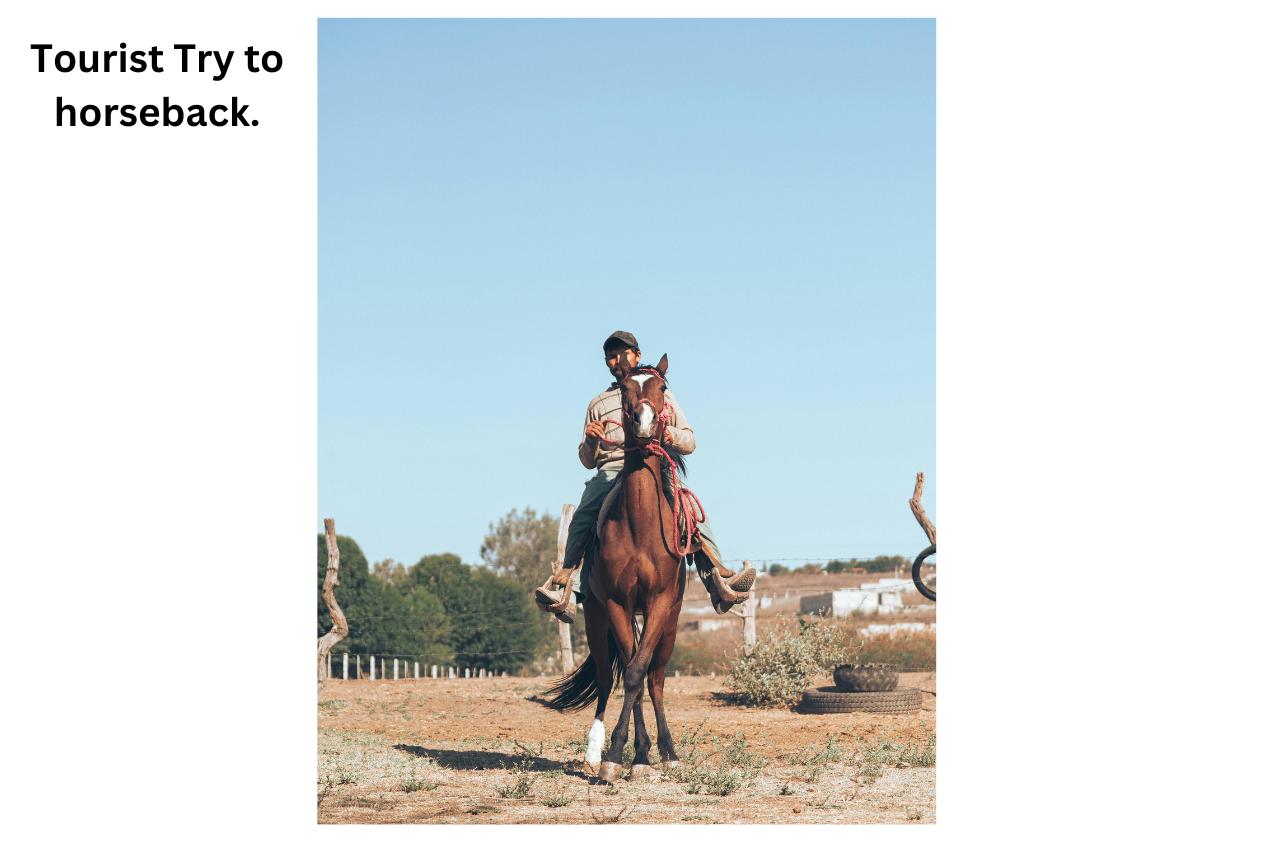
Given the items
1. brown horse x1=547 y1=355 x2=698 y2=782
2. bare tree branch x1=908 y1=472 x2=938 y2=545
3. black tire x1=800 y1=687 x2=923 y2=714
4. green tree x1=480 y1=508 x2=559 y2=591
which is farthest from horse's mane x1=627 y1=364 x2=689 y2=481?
green tree x1=480 y1=508 x2=559 y2=591

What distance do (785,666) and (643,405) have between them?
28.0 ft

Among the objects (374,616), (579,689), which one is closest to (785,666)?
(579,689)

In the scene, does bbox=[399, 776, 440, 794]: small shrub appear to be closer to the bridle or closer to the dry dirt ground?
the dry dirt ground

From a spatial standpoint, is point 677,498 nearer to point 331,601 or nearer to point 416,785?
point 416,785

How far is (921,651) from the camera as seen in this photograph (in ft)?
69.2

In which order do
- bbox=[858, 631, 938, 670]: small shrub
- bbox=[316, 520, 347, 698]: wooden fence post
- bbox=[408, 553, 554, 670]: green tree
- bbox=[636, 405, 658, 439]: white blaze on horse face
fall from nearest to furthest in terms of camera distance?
bbox=[636, 405, 658, 439]: white blaze on horse face → bbox=[316, 520, 347, 698]: wooden fence post → bbox=[858, 631, 938, 670]: small shrub → bbox=[408, 553, 554, 670]: green tree

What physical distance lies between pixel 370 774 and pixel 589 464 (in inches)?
121

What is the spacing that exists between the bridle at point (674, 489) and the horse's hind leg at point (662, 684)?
80 cm

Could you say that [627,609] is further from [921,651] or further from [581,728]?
[921,651]

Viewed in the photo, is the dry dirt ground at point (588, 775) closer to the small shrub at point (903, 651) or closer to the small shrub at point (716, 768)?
the small shrub at point (716, 768)

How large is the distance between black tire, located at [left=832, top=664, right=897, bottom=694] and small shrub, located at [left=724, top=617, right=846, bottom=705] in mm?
789

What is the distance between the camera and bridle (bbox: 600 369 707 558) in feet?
25.3

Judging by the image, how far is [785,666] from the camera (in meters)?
14.9

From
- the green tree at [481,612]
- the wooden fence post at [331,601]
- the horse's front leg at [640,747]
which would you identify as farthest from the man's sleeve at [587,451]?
the green tree at [481,612]
